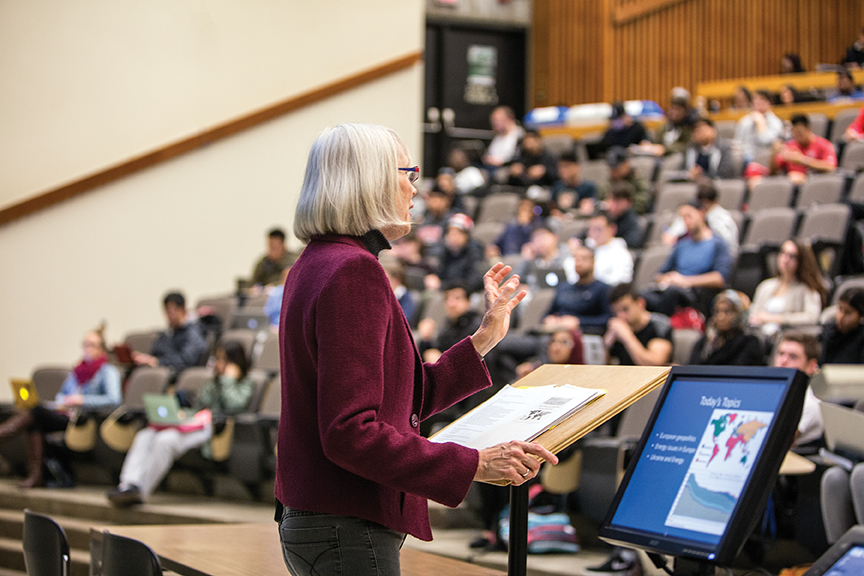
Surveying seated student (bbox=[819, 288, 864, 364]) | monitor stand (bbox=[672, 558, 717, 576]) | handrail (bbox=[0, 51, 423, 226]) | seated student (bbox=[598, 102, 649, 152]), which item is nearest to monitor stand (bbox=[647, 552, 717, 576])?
monitor stand (bbox=[672, 558, 717, 576])

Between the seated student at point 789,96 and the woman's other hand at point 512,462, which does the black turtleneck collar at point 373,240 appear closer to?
the woman's other hand at point 512,462

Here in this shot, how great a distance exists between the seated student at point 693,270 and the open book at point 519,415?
3366 millimetres

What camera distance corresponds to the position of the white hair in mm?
1316

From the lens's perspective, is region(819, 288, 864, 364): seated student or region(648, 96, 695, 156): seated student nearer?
region(819, 288, 864, 364): seated student

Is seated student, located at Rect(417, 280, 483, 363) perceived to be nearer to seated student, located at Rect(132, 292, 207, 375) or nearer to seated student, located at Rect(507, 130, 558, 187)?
seated student, located at Rect(132, 292, 207, 375)

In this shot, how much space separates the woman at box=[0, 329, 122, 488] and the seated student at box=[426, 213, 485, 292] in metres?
2.03

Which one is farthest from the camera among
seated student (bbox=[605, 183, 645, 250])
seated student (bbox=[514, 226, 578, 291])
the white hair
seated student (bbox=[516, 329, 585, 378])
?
seated student (bbox=[605, 183, 645, 250])

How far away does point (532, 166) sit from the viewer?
7.94 m

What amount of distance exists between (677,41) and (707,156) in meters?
4.14

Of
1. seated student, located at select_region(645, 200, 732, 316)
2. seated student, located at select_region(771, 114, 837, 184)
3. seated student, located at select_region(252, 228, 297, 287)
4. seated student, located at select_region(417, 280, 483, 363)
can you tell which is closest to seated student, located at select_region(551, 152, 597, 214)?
seated student, located at select_region(771, 114, 837, 184)

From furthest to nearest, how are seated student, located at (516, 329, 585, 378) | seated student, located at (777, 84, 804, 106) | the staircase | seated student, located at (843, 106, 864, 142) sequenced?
1. seated student, located at (777, 84, 804, 106)
2. seated student, located at (843, 106, 864, 142)
3. the staircase
4. seated student, located at (516, 329, 585, 378)

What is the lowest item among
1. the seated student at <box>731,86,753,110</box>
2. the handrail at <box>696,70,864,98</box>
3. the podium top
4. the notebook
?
the notebook

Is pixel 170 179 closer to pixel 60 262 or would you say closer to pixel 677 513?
pixel 60 262

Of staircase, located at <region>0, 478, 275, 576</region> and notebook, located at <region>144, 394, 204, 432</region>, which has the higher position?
notebook, located at <region>144, 394, 204, 432</region>
